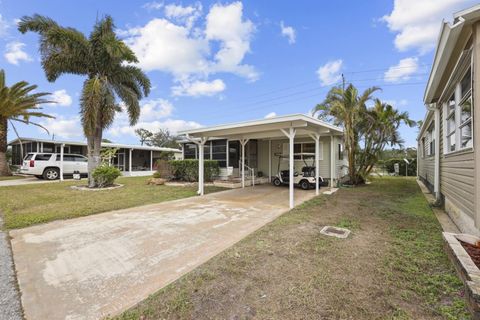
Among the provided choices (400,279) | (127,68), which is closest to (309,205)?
(400,279)

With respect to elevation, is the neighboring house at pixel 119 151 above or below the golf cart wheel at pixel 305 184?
above

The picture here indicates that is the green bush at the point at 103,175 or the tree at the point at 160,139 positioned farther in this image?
the tree at the point at 160,139

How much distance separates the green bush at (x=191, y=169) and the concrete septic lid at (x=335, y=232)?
28.4ft

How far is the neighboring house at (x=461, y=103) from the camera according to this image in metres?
Answer: 3.03

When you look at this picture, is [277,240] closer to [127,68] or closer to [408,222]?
[408,222]

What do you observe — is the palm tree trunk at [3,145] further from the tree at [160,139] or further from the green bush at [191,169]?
the tree at [160,139]

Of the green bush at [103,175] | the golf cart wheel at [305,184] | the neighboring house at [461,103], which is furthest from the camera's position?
the green bush at [103,175]

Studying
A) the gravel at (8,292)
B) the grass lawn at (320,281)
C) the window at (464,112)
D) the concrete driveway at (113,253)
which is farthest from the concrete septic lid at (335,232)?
the gravel at (8,292)

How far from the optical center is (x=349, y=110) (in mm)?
10234

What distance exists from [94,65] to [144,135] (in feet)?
119

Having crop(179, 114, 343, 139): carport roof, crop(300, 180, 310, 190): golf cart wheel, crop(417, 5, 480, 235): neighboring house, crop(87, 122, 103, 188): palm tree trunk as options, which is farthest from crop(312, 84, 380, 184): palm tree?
crop(87, 122, 103, 188): palm tree trunk

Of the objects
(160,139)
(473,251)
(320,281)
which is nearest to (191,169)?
(320,281)

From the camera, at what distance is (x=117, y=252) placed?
11.2 ft

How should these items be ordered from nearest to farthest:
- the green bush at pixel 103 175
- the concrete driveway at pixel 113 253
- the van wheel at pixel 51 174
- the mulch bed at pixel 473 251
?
1. the concrete driveway at pixel 113 253
2. the mulch bed at pixel 473 251
3. the green bush at pixel 103 175
4. the van wheel at pixel 51 174
